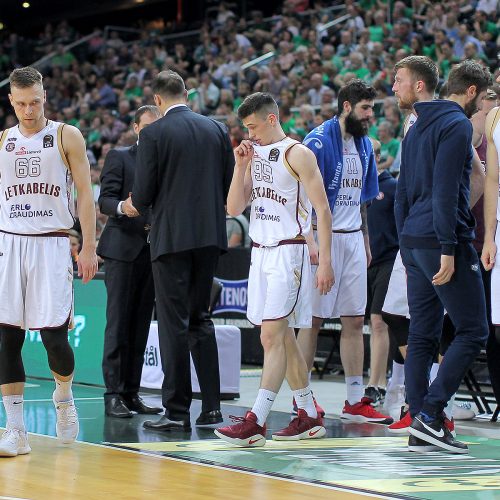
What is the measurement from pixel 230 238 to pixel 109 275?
4515 mm

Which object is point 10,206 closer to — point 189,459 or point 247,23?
point 189,459

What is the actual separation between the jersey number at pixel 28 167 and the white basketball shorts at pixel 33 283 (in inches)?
14.3

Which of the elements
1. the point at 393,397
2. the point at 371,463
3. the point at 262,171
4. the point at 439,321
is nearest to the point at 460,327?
the point at 439,321

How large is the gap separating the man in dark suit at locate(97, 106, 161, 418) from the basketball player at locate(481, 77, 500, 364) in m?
2.62

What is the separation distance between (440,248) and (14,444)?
2.64 m

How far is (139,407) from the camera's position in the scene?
8.10m

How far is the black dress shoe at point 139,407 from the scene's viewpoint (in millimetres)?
8062

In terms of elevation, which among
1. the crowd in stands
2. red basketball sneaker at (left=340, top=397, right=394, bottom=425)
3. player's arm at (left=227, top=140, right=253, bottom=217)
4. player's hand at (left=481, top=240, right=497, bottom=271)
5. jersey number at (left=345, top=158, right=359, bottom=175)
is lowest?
red basketball sneaker at (left=340, top=397, right=394, bottom=425)

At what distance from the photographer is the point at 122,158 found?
800cm

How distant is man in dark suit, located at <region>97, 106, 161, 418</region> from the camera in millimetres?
8000

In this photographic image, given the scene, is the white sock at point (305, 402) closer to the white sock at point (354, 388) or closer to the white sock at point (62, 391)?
the white sock at point (354, 388)

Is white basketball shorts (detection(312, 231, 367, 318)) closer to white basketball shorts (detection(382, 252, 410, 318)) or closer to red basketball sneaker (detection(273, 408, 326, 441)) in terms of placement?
white basketball shorts (detection(382, 252, 410, 318))

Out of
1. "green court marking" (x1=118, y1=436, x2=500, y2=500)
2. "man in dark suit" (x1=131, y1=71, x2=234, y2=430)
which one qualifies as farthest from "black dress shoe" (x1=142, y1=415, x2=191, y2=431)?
"green court marking" (x1=118, y1=436, x2=500, y2=500)

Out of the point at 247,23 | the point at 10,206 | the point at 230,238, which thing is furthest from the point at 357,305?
the point at 247,23
